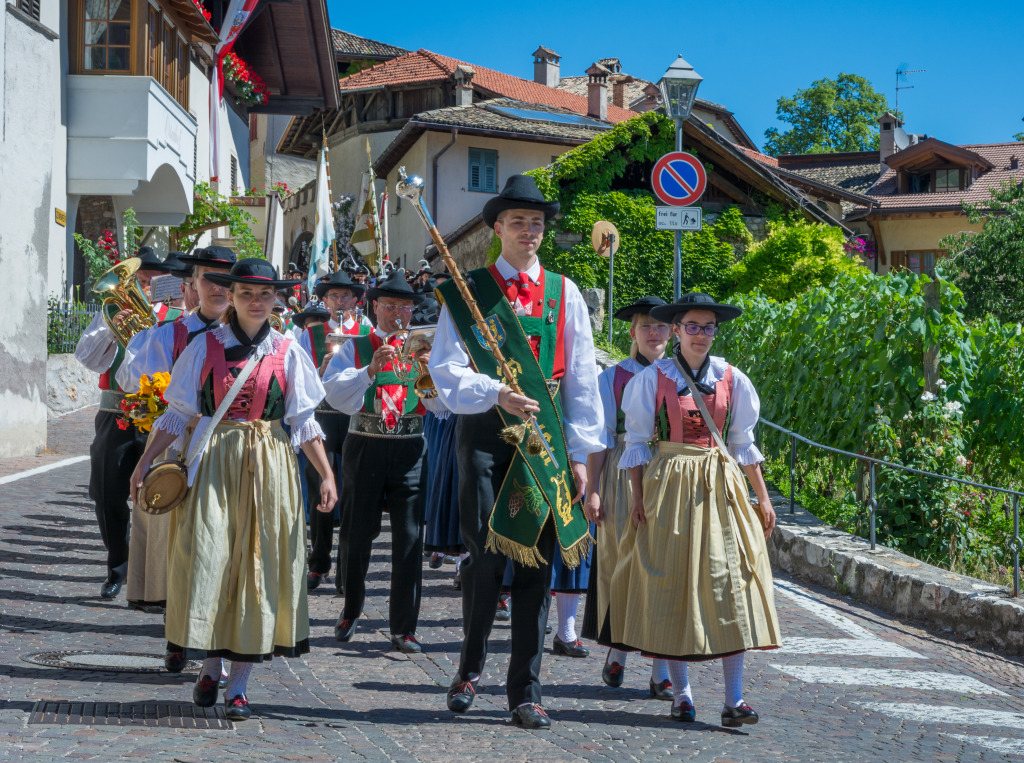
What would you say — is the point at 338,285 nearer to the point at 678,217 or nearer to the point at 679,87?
the point at 678,217

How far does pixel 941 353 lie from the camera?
10922 mm

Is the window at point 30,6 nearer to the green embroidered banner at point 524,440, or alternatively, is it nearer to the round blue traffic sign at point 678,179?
the round blue traffic sign at point 678,179

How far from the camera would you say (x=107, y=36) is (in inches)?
779

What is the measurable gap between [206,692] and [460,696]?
3.42 ft

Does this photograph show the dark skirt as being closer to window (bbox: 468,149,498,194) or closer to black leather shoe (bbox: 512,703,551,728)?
black leather shoe (bbox: 512,703,551,728)

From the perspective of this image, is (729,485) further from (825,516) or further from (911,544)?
(825,516)

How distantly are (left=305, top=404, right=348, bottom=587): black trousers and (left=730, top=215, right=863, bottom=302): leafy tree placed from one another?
69.4 feet

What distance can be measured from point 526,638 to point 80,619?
10.5ft

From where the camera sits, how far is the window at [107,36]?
1973 centimetres

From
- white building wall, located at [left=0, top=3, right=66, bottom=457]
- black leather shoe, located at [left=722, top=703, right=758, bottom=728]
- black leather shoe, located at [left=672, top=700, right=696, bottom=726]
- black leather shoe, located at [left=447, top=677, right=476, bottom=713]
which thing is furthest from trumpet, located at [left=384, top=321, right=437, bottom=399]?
white building wall, located at [left=0, top=3, right=66, bottom=457]

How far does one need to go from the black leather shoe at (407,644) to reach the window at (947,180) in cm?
4804

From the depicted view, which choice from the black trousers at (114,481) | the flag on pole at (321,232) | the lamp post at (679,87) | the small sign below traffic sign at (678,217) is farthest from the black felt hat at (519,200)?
the flag on pole at (321,232)

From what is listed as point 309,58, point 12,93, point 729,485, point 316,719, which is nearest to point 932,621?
point 729,485

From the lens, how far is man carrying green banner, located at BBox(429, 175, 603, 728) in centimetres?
525
